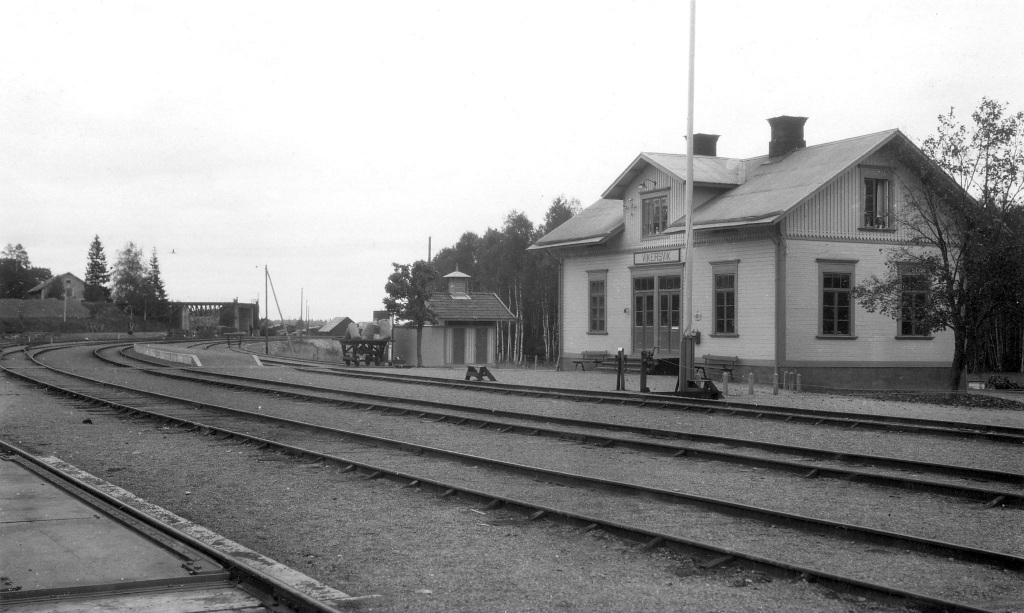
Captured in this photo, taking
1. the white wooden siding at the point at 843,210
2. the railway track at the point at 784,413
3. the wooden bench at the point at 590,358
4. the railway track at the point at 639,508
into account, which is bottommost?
the railway track at the point at 639,508

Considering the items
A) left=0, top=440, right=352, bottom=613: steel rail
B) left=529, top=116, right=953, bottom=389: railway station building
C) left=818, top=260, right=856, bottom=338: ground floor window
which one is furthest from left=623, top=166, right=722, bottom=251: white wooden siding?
left=0, top=440, right=352, bottom=613: steel rail

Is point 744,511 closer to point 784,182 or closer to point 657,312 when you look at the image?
point 784,182

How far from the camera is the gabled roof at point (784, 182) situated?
26.2m

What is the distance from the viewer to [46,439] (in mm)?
14961

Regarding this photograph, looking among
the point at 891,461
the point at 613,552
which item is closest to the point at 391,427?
the point at 891,461

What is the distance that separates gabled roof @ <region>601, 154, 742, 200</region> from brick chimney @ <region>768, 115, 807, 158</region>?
1245 millimetres

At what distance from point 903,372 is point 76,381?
23881 mm

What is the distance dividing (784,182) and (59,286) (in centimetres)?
12709

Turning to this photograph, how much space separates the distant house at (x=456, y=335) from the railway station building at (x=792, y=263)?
1482 cm

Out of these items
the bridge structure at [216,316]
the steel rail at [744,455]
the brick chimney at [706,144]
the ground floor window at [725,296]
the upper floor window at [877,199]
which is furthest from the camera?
the bridge structure at [216,316]

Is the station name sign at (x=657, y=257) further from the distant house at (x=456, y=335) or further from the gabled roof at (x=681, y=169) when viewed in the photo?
the distant house at (x=456, y=335)

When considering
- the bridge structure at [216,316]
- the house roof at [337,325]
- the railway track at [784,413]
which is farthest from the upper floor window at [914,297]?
the bridge structure at [216,316]

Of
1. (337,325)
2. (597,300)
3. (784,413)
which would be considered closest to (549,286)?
(337,325)

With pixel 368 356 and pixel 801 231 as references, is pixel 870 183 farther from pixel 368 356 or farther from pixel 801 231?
pixel 368 356
